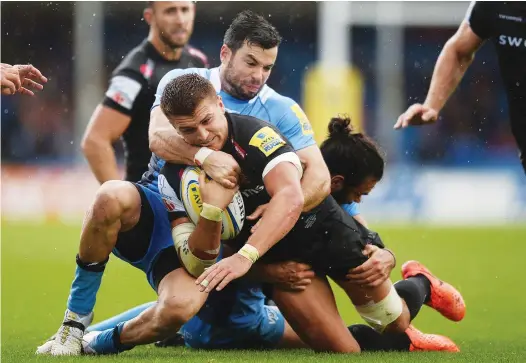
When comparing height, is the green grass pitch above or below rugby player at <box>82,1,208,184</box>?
below

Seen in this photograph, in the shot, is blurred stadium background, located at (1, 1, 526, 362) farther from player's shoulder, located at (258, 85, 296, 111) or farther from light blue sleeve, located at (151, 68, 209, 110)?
player's shoulder, located at (258, 85, 296, 111)

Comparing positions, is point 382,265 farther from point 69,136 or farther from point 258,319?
point 69,136

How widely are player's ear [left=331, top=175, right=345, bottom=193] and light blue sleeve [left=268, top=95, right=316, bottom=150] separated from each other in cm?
26

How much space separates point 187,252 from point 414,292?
5.37ft

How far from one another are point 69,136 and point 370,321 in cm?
2103

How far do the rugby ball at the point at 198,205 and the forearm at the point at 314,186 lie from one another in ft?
1.24

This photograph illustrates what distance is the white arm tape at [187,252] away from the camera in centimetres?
500

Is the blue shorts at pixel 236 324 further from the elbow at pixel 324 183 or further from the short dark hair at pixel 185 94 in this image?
the short dark hair at pixel 185 94

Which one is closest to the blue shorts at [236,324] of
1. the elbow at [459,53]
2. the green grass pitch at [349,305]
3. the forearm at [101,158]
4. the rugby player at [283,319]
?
the rugby player at [283,319]

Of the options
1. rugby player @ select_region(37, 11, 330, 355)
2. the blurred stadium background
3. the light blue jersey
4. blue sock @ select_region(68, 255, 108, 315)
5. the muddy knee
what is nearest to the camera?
rugby player @ select_region(37, 11, 330, 355)

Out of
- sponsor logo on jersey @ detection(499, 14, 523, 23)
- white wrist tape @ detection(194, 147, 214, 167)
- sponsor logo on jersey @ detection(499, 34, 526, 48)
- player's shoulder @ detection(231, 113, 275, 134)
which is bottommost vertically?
white wrist tape @ detection(194, 147, 214, 167)

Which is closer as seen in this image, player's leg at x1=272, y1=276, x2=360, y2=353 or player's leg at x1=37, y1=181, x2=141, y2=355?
player's leg at x1=37, y1=181, x2=141, y2=355

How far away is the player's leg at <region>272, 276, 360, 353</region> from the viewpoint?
5391mm

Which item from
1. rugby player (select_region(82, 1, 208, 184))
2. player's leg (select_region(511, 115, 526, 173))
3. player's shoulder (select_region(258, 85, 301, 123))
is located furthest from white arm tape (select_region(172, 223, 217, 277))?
rugby player (select_region(82, 1, 208, 184))
